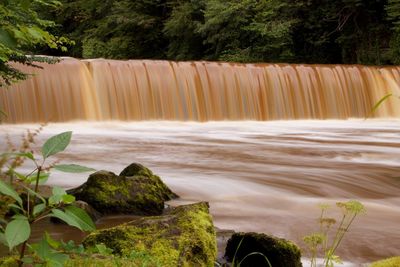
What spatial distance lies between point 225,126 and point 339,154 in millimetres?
5478

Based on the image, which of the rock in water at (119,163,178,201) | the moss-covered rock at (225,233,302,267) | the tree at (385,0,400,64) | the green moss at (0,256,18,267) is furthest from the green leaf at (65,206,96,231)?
the tree at (385,0,400,64)

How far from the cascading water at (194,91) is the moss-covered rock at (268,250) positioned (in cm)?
1021

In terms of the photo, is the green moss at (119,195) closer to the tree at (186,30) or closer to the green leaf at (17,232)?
the green leaf at (17,232)

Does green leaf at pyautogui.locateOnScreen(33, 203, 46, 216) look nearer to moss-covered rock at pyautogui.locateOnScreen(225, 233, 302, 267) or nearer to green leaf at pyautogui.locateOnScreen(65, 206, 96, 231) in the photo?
green leaf at pyautogui.locateOnScreen(65, 206, 96, 231)

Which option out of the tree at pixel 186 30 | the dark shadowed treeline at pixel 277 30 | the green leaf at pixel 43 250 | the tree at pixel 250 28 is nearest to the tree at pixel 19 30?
the green leaf at pixel 43 250

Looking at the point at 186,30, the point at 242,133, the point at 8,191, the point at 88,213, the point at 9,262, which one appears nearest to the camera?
the point at 8,191

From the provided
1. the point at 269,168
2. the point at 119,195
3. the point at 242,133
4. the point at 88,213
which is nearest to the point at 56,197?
the point at 88,213

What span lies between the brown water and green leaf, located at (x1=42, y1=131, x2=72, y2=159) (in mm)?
2665

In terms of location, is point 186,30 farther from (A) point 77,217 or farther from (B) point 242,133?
(A) point 77,217

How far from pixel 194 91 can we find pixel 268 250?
1184 centimetres

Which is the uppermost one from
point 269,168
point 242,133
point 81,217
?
point 81,217

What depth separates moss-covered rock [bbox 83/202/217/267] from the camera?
2.50 meters

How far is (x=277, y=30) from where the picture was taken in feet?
69.1

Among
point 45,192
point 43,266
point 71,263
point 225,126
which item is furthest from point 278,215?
point 225,126
